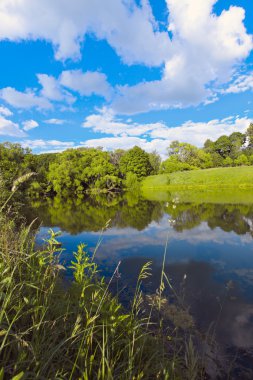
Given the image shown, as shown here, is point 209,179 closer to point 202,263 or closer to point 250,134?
point 202,263

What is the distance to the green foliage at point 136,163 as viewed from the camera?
63844 millimetres

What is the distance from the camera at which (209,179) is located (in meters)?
51.0

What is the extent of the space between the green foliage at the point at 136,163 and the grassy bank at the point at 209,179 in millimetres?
7043

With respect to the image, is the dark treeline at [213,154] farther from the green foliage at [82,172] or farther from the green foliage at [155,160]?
the green foliage at [82,172]

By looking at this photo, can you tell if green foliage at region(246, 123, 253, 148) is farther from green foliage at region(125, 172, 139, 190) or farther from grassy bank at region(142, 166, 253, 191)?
green foliage at region(125, 172, 139, 190)

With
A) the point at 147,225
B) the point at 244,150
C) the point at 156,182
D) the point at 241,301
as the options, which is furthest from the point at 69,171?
the point at 244,150

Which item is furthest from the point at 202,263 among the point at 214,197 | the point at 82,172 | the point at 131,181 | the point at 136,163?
the point at 136,163

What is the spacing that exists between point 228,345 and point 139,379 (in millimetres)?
2934

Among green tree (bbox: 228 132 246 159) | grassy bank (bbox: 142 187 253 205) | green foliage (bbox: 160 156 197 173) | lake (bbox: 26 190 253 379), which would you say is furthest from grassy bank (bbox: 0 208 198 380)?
green tree (bbox: 228 132 246 159)

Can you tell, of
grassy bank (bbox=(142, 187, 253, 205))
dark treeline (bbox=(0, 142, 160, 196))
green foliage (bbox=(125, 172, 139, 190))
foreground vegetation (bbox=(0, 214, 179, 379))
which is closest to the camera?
foreground vegetation (bbox=(0, 214, 179, 379))

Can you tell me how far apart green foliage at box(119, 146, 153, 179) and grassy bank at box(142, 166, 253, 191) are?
7.04 metres

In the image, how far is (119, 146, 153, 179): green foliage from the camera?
63.8 metres

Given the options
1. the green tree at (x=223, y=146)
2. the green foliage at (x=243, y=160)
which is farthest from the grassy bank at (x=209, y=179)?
the green tree at (x=223, y=146)

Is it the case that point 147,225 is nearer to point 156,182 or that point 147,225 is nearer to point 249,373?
point 249,373
